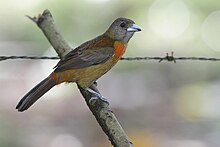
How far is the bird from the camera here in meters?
3.10

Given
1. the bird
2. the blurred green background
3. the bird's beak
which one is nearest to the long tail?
the bird

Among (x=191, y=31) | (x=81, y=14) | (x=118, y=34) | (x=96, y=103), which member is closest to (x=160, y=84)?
(x=191, y=31)

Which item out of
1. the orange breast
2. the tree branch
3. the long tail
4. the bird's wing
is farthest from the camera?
the orange breast

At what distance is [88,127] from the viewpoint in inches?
215

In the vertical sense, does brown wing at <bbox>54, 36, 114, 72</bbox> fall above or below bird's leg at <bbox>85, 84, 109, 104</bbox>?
above

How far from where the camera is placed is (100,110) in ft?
9.00

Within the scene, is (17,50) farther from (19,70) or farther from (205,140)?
(205,140)

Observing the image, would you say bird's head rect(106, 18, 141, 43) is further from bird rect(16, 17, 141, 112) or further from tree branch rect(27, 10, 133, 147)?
tree branch rect(27, 10, 133, 147)

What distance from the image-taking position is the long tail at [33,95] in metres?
2.83

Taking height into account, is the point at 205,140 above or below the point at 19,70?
below

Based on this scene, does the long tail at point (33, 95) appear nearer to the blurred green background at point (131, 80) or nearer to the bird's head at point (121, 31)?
the bird's head at point (121, 31)

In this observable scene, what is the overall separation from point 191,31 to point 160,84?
32.2 inches

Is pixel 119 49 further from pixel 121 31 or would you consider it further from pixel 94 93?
pixel 94 93

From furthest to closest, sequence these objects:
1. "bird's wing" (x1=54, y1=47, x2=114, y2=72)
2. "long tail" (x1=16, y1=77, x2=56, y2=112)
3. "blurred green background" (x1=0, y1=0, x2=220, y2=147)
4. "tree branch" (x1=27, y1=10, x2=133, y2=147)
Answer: "blurred green background" (x1=0, y1=0, x2=220, y2=147), "bird's wing" (x1=54, y1=47, x2=114, y2=72), "long tail" (x1=16, y1=77, x2=56, y2=112), "tree branch" (x1=27, y1=10, x2=133, y2=147)
